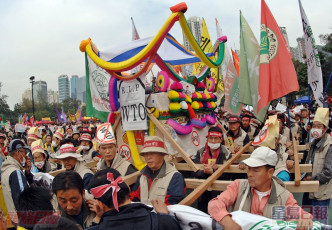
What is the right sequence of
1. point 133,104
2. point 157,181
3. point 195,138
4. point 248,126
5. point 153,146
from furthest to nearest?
1. point 248,126
2. point 195,138
3. point 133,104
4. point 153,146
5. point 157,181

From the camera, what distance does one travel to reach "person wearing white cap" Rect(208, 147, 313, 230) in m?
2.29

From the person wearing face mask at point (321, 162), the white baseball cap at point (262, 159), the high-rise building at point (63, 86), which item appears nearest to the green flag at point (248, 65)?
the person wearing face mask at point (321, 162)

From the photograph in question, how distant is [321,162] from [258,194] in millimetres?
1864

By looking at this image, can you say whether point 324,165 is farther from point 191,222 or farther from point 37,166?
point 37,166

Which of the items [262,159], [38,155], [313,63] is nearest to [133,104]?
[38,155]

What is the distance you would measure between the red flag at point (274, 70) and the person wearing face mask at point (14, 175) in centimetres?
383

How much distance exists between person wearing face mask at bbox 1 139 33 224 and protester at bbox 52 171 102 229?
3.36ft

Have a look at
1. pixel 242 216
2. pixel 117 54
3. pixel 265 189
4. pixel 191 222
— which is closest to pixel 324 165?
pixel 265 189

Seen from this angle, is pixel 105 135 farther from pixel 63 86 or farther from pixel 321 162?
pixel 63 86

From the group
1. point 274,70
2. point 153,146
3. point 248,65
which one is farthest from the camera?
point 248,65

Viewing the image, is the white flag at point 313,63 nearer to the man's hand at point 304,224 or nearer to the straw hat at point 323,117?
the straw hat at point 323,117

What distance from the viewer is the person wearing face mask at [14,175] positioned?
10.6ft

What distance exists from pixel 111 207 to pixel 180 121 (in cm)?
395

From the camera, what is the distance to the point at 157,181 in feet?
9.79
